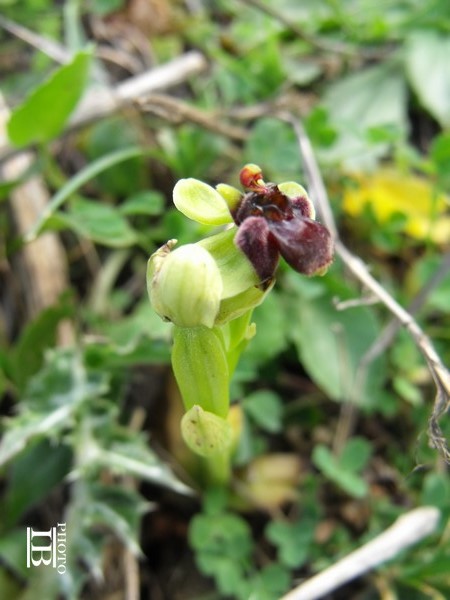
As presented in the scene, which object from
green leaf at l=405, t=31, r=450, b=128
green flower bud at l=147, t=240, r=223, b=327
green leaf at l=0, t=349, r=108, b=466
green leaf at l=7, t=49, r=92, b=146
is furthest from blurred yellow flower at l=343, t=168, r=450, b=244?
green flower bud at l=147, t=240, r=223, b=327

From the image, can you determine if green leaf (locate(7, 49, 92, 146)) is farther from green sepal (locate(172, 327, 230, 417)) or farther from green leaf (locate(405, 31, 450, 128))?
green leaf (locate(405, 31, 450, 128))

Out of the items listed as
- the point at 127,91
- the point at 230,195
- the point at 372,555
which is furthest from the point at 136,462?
the point at 127,91

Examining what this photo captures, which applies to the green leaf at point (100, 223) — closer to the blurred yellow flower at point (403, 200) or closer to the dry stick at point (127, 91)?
the dry stick at point (127, 91)

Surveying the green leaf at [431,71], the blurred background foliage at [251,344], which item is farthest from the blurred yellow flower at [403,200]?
the green leaf at [431,71]

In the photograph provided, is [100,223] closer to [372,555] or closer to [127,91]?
[127,91]

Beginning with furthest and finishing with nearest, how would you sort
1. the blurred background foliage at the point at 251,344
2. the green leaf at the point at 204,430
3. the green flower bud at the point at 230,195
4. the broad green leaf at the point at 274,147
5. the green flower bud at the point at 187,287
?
the broad green leaf at the point at 274,147 < the blurred background foliage at the point at 251,344 < the green leaf at the point at 204,430 < the green flower bud at the point at 230,195 < the green flower bud at the point at 187,287

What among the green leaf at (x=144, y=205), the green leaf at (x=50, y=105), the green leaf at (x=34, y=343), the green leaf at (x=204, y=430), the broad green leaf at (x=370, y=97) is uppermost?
the green leaf at (x=50, y=105)
